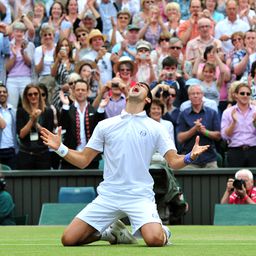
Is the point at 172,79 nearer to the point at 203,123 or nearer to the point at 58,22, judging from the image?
the point at 203,123

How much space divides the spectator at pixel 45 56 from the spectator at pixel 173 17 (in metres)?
2.45

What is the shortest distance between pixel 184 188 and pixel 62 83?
11.0ft

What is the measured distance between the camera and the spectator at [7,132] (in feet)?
55.5

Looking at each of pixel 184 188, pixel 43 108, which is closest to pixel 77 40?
pixel 43 108

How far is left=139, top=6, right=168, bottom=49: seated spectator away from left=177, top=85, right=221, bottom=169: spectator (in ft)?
10.8

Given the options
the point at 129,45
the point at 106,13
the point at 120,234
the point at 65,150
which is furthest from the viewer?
the point at 106,13

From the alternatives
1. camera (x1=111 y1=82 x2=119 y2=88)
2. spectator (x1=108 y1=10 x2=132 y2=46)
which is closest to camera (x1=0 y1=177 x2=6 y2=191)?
camera (x1=111 y1=82 x2=119 y2=88)

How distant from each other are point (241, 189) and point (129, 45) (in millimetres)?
5291

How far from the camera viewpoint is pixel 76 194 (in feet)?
52.1

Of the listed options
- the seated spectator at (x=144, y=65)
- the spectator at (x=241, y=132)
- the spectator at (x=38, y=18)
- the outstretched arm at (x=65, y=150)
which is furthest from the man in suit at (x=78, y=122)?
the outstretched arm at (x=65, y=150)

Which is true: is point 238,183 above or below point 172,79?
below

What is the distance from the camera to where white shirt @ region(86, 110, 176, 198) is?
34.7 feet

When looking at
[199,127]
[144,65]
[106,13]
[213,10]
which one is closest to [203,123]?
[199,127]

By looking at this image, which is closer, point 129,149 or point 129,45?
point 129,149
